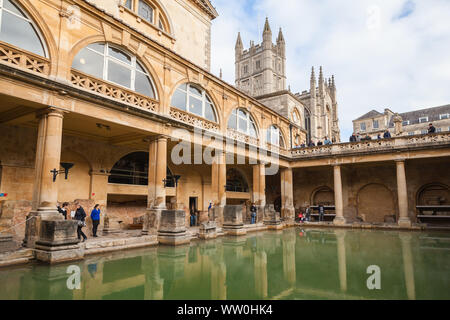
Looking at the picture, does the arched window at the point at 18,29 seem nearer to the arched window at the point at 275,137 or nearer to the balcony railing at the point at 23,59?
the balcony railing at the point at 23,59

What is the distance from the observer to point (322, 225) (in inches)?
833

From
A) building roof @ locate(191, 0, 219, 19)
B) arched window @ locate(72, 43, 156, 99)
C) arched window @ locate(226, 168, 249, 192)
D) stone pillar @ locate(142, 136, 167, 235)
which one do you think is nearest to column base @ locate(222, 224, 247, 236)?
stone pillar @ locate(142, 136, 167, 235)

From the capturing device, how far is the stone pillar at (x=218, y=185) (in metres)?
15.7

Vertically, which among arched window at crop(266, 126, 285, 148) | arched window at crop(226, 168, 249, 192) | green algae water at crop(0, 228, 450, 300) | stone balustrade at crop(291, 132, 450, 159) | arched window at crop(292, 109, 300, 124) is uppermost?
arched window at crop(292, 109, 300, 124)

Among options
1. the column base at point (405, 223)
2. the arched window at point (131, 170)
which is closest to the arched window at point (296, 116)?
the column base at point (405, 223)

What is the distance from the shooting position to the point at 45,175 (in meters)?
8.84

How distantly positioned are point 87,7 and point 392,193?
77.9ft

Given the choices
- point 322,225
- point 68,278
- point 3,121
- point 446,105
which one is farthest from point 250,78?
point 68,278

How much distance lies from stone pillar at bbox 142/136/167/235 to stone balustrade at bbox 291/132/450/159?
46.5ft

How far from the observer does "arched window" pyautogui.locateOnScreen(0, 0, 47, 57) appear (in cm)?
858

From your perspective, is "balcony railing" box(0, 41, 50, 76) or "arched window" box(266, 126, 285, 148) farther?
Result: "arched window" box(266, 126, 285, 148)

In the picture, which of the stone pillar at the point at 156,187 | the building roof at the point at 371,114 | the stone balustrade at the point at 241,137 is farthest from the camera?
the building roof at the point at 371,114

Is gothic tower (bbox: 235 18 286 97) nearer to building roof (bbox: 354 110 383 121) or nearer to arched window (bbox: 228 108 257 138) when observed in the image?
building roof (bbox: 354 110 383 121)

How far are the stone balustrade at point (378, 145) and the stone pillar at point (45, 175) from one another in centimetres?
1857
